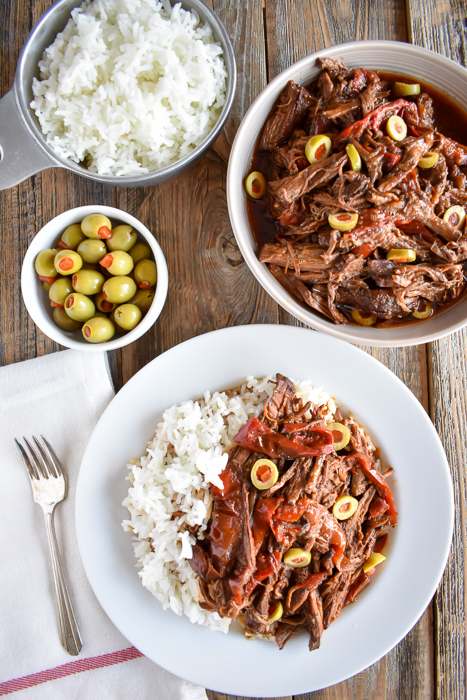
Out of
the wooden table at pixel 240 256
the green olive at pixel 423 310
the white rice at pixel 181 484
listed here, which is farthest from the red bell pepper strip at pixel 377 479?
the green olive at pixel 423 310

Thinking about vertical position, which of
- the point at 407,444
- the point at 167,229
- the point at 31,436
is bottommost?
the point at 407,444

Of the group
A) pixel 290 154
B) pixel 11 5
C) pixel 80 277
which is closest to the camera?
pixel 290 154

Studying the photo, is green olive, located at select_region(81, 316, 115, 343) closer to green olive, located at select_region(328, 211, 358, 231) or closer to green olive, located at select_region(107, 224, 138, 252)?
green olive, located at select_region(107, 224, 138, 252)

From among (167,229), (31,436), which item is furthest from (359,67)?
(31,436)

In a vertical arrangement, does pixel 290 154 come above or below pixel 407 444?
above

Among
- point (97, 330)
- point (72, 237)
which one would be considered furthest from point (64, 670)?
point (72, 237)

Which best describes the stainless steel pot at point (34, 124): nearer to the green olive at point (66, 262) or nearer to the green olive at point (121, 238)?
the green olive at point (121, 238)

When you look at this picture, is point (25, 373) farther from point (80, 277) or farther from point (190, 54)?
point (190, 54)
